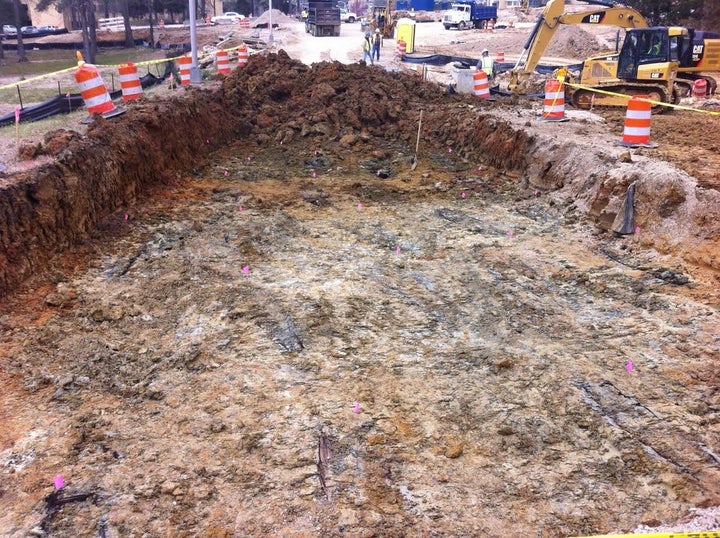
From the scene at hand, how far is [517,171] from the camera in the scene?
11.9m

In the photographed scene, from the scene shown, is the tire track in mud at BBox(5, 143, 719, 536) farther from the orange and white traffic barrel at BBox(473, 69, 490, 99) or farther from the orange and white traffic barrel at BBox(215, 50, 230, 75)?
the orange and white traffic barrel at BBox(215, 50, 230, 75)

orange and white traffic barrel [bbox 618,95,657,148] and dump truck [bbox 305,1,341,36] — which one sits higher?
dump truck [bbox 305,1,341,36]

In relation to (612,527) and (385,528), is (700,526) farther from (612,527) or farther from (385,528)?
(385,528)

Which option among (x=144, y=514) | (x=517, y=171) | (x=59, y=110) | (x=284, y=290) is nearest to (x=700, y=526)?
(x=144, y=514)

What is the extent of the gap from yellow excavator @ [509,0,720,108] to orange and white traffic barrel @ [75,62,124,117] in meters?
12.4

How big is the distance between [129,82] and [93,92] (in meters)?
2.62

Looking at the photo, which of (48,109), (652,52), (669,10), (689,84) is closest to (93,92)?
(48,109)

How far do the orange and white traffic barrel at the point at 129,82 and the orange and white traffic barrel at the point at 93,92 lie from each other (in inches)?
83.5

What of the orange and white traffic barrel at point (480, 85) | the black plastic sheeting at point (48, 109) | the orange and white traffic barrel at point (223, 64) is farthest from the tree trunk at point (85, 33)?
the orange and white traffic barrel at point (480, 85)

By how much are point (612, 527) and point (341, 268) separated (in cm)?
480

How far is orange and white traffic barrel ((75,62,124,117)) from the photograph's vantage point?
10.2 metres

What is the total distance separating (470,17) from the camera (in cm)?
4928

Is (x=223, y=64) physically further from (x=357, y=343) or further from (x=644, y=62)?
(x=357, y=343)

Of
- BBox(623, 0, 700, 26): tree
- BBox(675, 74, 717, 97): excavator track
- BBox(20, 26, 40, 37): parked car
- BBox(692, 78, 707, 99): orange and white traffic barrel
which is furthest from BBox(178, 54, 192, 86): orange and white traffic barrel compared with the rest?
BBox(20, 26, 40, 37): parked car
